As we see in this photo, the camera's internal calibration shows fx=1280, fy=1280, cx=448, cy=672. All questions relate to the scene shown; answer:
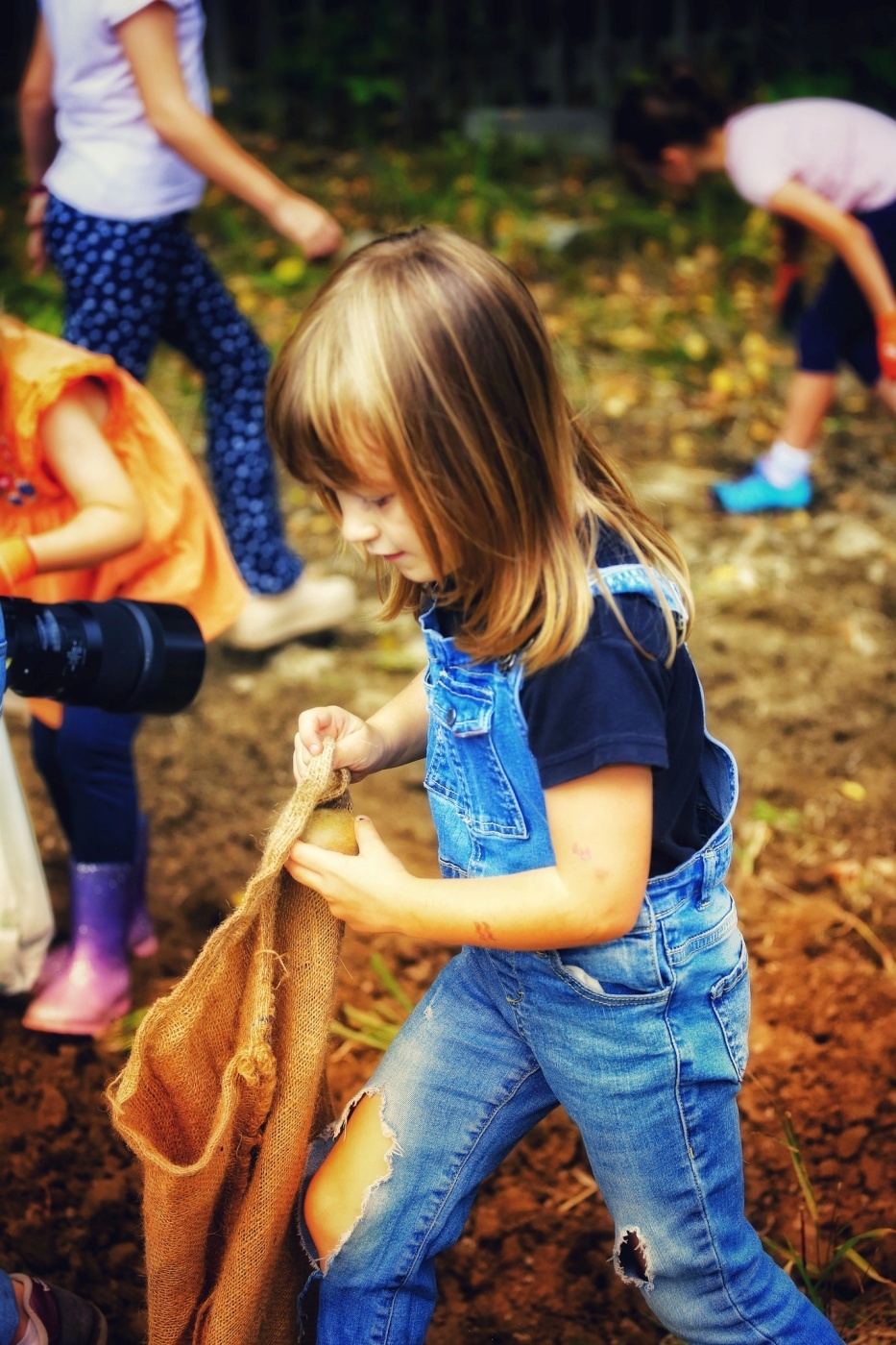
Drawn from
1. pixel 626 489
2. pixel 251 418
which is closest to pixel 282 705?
pixel 251 418

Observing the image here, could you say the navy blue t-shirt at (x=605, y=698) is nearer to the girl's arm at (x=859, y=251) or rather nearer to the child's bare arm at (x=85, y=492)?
the child's bare arm at (x=85, y=492)

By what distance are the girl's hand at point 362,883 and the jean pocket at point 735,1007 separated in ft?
1.21

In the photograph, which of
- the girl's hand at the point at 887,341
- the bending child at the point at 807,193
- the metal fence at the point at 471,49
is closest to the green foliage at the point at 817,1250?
the girl's hand at the point at 887,341

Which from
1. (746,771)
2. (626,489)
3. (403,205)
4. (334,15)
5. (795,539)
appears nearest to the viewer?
(626,489)

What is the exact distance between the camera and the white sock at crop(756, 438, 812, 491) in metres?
4.09

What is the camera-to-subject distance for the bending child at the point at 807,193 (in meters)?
A: 3.64

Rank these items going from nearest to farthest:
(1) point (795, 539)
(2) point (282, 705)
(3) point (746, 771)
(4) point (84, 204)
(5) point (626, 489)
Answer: (5) point (626, 489), (4) point (84, 204), (3) point (746, 771), (2) point (282, 705), (1) point (795, 539)

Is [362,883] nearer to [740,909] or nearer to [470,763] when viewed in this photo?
[470,763]

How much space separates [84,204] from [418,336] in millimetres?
1958

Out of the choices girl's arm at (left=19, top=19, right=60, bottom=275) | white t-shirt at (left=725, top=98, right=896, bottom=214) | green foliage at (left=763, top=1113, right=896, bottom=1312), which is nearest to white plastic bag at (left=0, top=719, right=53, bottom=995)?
green foliage at (left=763, top=1113, right=896, bottom=1312)

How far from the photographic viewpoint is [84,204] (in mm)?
2857

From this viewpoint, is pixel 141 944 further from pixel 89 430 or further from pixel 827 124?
pixel 827 124

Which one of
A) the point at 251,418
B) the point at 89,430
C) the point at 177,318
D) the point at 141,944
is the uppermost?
the point at 89,430

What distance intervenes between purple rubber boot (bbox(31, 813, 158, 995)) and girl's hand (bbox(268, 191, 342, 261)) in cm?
129
